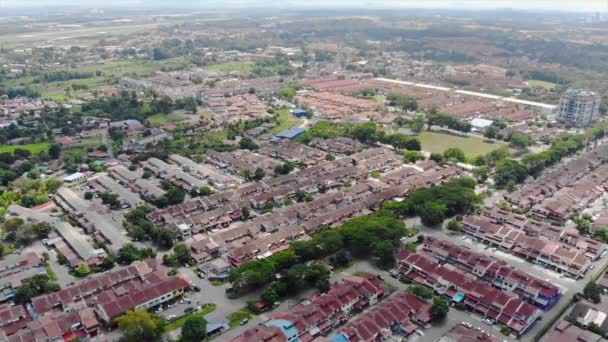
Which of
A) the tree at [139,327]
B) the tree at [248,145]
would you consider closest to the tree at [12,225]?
the tree at [139,327]

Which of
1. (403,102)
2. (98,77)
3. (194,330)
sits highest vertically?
(98,77)

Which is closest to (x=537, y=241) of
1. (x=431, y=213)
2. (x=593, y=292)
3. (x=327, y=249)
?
(x=593, y=292)

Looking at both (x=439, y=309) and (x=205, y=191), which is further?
(x=205, y=191)

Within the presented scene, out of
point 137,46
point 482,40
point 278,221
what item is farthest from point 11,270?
point 482,40

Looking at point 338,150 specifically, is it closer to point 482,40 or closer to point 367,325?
point 367,325

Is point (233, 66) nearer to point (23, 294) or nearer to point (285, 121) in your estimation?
point (285, 121)

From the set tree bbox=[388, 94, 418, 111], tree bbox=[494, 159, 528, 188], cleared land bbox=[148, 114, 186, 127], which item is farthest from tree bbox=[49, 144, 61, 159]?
tree bbox=[388, 94, 418, 111]

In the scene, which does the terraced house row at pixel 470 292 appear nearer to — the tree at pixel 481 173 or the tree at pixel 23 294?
the tree at pixel 481 173
